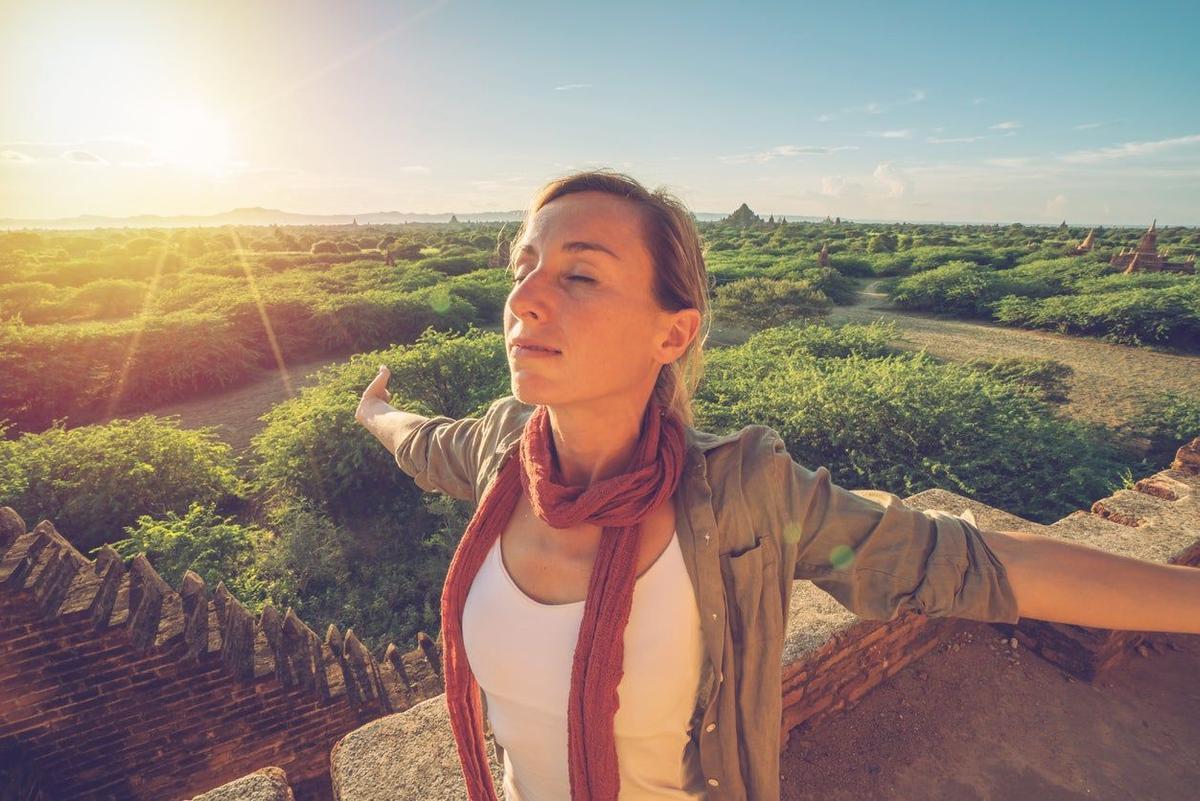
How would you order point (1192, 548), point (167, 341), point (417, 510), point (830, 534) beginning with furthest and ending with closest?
point (167, 341) → point (417, 510) → point (1192, 548) → point (830, 534)

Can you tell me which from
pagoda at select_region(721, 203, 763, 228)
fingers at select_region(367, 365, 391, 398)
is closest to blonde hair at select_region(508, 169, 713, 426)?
fingers at select_region(367, 365, 391, 398)

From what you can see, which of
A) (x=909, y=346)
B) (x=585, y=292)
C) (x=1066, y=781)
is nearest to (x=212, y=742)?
(x=585, y=292)

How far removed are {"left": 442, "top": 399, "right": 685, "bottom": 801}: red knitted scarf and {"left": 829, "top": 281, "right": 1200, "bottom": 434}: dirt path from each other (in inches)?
382

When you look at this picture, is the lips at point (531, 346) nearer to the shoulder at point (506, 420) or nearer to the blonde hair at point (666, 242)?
the blonde hair at point (666, 242)

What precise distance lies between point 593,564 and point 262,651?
2921 millimetres

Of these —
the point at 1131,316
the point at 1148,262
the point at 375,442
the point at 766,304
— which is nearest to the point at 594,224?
the point at 375,442

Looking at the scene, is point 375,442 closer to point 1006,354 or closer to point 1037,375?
point 1037,375

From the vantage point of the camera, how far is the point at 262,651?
10.2 ft

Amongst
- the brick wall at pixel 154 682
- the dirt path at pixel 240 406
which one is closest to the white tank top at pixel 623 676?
the brick wall at pixel 154 682

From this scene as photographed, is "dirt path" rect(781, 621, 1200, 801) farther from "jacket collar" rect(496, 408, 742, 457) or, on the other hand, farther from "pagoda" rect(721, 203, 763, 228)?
"pagoda" rect(721, 203, 763, 228)

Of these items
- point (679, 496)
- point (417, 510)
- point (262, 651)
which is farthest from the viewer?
point (417, 510)

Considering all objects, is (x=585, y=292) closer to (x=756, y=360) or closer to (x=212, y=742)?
(x=212, y=742)

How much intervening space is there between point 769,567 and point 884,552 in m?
0.22

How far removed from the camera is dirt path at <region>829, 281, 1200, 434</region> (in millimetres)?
8812
